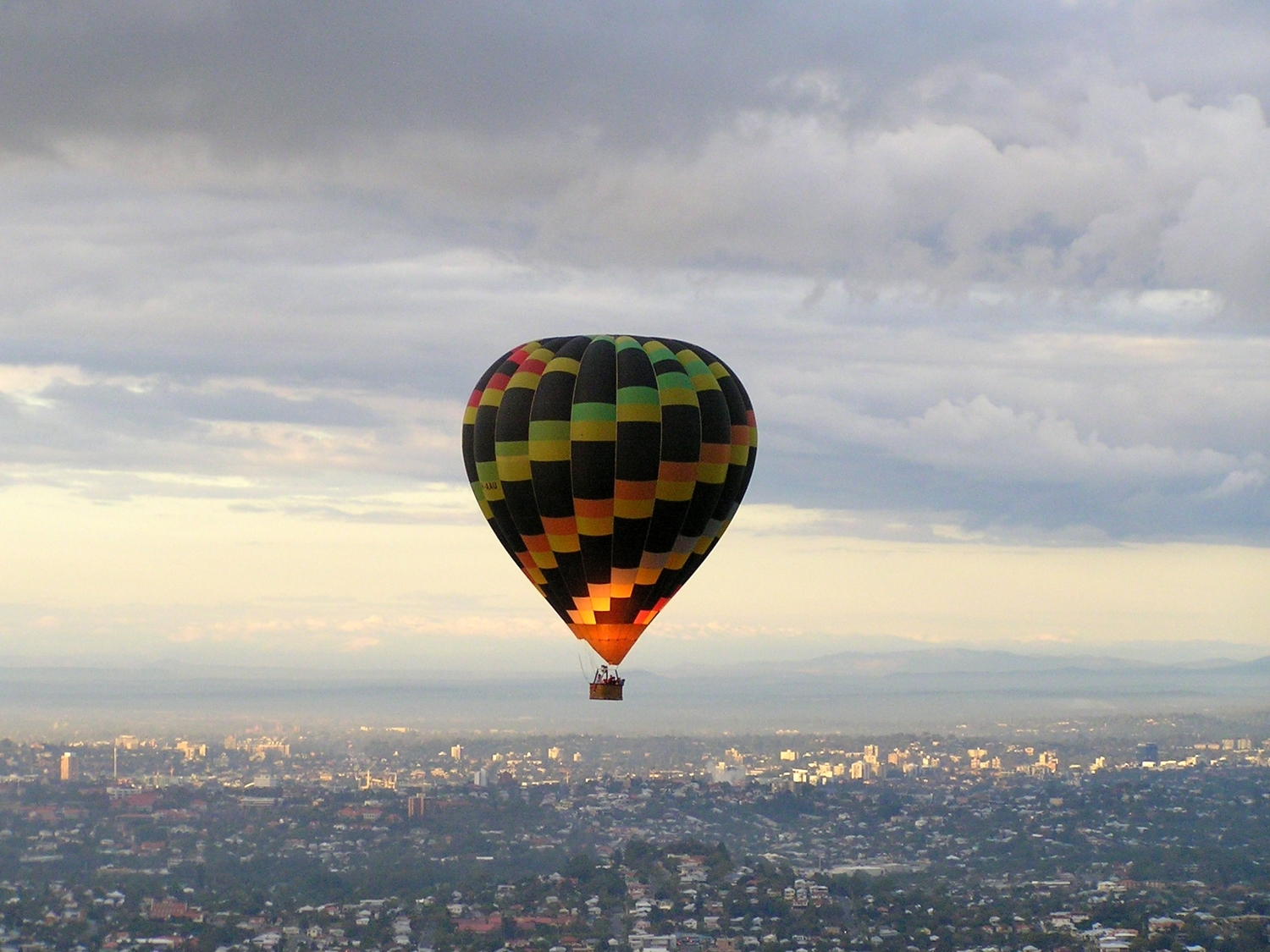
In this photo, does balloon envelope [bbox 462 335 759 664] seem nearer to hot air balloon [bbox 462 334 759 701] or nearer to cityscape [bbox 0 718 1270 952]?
hot air balloon [bbox 462 334 759 701]

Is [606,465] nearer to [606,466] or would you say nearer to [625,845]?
[606,466]

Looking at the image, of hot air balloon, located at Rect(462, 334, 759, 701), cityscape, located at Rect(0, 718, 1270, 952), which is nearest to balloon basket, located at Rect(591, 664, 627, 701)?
hot air balloon, located at Rect(462, 334, 759, 701)

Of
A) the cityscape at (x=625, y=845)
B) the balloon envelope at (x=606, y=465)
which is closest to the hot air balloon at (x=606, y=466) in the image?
the balloon envelope at (x=606, y=465)

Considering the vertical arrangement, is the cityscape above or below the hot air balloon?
below

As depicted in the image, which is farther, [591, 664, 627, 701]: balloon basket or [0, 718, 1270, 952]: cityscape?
[0, 718, 1270, 952]: cityscape

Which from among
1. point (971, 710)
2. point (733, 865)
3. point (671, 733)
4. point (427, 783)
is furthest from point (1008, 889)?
point (971, 710)

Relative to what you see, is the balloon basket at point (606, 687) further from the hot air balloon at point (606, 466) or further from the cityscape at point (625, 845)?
the cityscape at point (625, 845)

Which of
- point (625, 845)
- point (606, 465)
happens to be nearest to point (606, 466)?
point (606, 465)
